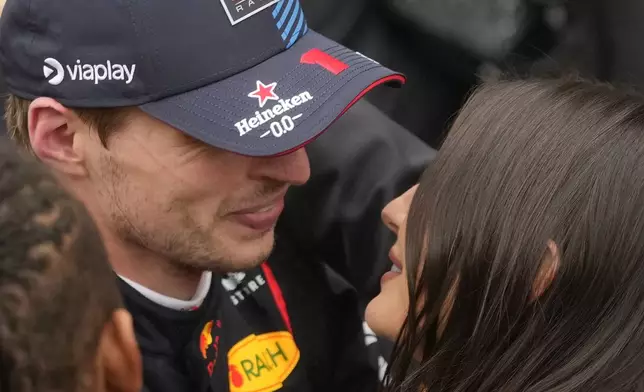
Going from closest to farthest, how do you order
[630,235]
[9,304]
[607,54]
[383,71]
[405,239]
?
[9,304] < [630,235] < [405,239] < [383,71] < [607,54]

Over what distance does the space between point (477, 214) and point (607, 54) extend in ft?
2.89

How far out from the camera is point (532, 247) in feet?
2.60

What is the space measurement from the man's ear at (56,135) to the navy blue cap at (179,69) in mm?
18

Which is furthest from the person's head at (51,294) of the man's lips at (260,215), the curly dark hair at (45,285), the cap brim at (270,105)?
the man's lips at (260,215)

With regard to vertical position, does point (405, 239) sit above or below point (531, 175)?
below

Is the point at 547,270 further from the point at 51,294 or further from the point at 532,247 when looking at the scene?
the point at 51,294

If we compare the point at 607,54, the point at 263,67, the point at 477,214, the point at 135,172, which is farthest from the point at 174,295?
the point at 607,54

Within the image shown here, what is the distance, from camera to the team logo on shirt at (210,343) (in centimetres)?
101

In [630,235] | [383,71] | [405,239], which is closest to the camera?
A: [630,235]

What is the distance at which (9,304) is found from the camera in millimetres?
421

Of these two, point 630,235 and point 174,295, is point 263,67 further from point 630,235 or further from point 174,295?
point 630,235

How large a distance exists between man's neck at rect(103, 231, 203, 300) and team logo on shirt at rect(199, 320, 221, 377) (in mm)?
68

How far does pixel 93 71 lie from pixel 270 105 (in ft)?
0.70

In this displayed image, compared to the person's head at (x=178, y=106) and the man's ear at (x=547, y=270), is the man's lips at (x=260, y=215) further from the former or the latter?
the man's ear at (x=547, y=270)
